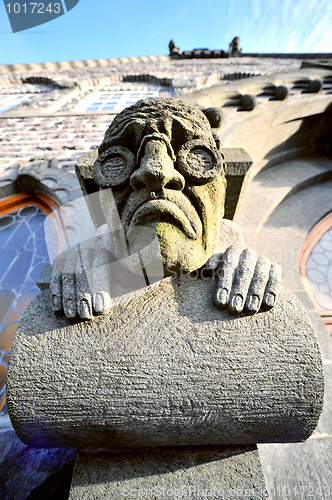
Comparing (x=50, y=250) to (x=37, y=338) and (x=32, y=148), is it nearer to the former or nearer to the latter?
(x=37, y=338)

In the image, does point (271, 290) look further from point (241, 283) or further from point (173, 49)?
point (173, 49)

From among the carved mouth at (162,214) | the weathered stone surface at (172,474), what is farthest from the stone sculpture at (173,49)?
the weathered stone surface at (172,474)

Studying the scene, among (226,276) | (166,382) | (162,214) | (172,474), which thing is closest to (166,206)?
(162,214)

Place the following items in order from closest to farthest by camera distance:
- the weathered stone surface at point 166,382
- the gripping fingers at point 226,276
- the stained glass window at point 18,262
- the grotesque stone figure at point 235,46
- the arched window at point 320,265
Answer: the weathered stone surface at point 166,382 → the gripping fingers at point 226,276 → the stained glass window at point 18,262 → the arched window at point 320,265 → the grotesque stone figure at point 235,46

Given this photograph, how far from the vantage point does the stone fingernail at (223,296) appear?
0.97 metres

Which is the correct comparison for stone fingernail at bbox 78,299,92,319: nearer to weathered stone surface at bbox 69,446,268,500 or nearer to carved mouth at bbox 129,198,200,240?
carved mouth at bbox 129,198,200,240

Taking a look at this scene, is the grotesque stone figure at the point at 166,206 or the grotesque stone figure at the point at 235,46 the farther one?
the grotesque stone figure at the point at 235,46

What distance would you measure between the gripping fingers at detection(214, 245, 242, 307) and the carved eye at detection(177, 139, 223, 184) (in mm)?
361

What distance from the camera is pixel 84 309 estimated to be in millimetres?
950

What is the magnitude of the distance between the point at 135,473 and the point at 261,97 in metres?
4.05

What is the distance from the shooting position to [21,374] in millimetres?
893

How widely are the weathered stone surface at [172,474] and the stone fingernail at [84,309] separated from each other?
0.66 meters

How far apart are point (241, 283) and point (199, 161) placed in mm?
561

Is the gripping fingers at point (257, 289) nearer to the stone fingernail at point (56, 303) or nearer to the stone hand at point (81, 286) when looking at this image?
the stone hand at point (81, 286)
